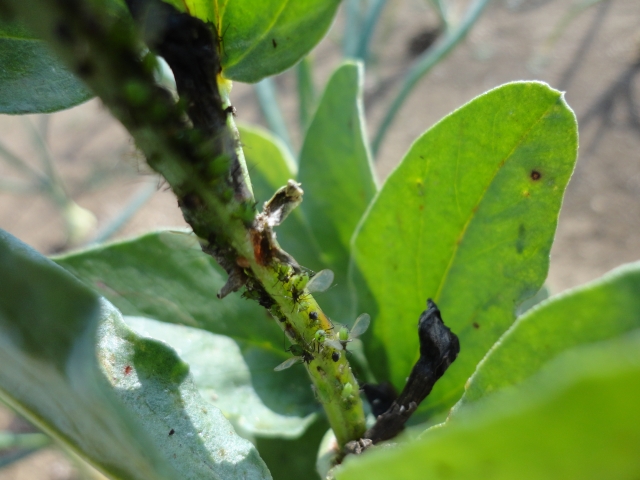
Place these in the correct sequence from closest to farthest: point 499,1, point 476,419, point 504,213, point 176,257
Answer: point 476,419, point 504,213, point 176,257, point 499,1

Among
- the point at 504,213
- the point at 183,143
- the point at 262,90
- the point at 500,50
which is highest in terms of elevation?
the point at 183,143

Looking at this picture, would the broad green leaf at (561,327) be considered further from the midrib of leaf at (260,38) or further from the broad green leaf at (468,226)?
the midrib of leaf at (260,38)

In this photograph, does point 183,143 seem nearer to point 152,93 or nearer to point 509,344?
point 152,93

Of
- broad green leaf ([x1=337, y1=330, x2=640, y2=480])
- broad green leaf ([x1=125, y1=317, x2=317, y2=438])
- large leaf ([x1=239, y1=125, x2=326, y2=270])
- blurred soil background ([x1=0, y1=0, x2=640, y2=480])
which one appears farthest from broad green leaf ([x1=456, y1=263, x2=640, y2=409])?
blurred soil background ([x1=0, y1=0, x2=640, y2=480])

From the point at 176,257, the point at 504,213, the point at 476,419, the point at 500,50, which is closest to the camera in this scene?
the point at 476,419

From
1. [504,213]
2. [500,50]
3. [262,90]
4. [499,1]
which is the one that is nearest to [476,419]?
[504,213]

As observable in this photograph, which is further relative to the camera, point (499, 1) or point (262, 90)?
point (499, 1)

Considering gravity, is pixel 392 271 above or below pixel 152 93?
below

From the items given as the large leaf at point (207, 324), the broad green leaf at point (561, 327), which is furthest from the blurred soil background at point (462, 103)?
the broad green leaf at point (561, 327)
